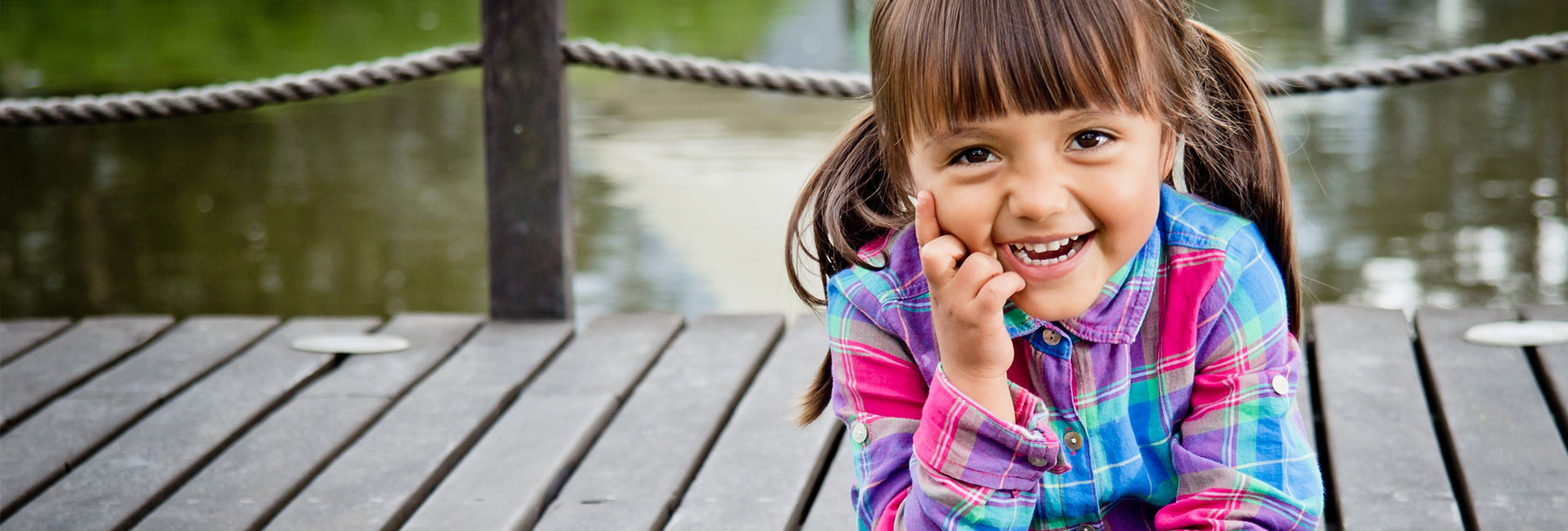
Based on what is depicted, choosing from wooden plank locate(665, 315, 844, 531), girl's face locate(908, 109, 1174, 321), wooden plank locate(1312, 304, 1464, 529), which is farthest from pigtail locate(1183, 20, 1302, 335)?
wooden plank locate(665, 315, 844, 531)

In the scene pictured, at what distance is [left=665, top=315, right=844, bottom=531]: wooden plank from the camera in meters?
1.71

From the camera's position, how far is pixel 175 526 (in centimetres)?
169

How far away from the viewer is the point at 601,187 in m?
4.93

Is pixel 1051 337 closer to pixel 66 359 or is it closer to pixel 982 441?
pixel 982 441

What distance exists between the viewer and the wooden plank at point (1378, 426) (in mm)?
1628

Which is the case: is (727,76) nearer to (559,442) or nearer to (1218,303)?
(559,442)

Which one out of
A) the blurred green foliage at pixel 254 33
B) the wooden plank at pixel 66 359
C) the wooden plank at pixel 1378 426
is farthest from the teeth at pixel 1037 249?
the blurred green foliage at pixel 254 33

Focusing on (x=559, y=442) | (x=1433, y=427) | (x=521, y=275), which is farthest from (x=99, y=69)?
(x=1433, y=427)

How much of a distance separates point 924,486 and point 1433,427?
3.24 ft

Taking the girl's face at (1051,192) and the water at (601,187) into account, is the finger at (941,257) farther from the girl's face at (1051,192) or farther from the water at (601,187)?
the water at (601,187)

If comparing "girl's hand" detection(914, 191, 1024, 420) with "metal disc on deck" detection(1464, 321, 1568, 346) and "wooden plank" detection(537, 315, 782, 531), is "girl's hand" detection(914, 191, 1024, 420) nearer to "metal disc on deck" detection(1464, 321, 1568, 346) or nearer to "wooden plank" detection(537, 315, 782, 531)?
"wooden plank" detection(537, 315, 782, 531)

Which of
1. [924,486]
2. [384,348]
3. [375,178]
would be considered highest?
[924,486]

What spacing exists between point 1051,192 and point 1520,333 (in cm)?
139

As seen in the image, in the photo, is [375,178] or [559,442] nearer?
[559,442]
